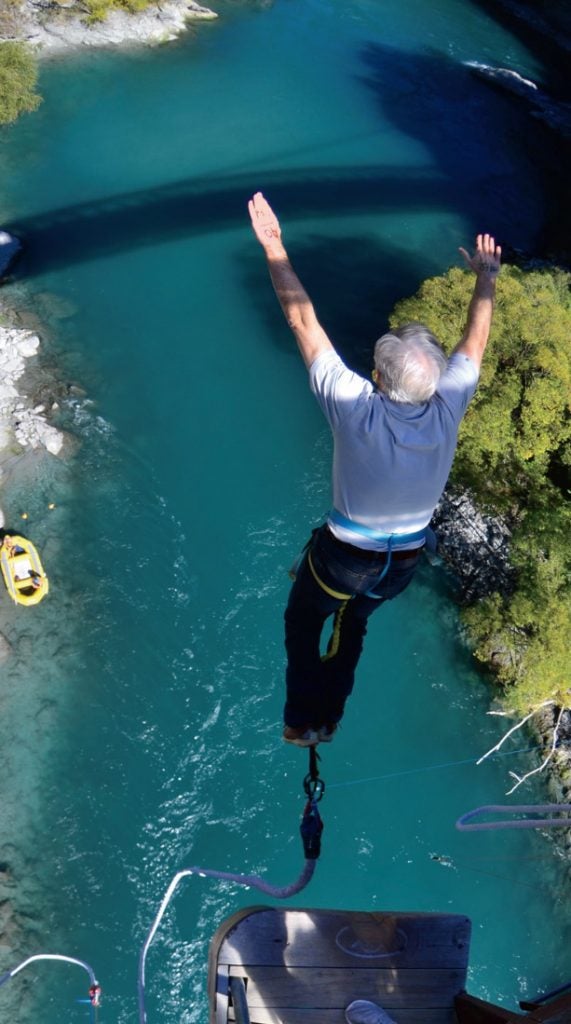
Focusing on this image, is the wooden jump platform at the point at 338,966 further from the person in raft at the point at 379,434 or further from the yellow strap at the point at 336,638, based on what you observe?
the person in raft at the point at 379,434

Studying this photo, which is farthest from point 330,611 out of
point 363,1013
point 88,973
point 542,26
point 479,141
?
point 542,26

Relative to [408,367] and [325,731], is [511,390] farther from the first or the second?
[408,367]

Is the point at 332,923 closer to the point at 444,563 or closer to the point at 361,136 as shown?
the point at 444,563

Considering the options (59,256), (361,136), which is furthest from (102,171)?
(361,136)

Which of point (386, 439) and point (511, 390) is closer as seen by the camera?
point (386, 439)

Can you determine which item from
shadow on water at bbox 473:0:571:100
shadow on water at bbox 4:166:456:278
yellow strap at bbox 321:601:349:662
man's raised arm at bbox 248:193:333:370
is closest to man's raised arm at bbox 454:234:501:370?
man's raised arm at bbox 248:193:333:370
